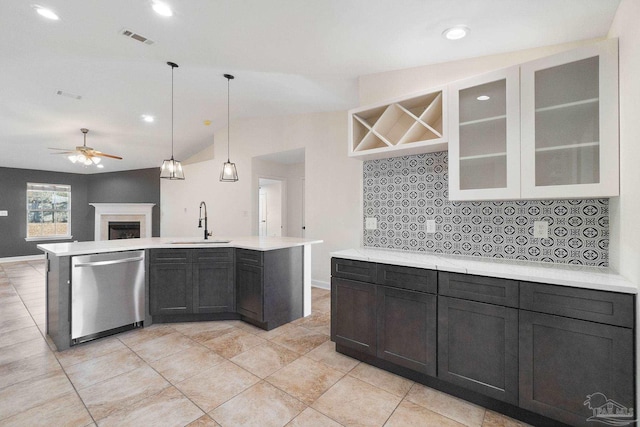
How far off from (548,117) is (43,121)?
6955 mm

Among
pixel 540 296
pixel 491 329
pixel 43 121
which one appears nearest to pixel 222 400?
pixel 491 329

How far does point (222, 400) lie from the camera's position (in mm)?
1909

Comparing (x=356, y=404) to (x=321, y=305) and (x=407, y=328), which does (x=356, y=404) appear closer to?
(x=407, y=328)

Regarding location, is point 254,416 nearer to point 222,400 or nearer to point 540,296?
point 222,400

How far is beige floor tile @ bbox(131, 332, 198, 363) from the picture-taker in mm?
2520

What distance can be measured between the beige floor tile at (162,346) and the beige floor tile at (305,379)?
1.04 meters

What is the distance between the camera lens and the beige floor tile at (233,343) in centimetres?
260

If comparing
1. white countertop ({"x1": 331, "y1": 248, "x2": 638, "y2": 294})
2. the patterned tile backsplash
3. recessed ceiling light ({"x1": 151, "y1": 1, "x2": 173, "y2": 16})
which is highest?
recessed ceiling light ({"x1": 151, "y1": 1, "x2": 173, "y2": 16})

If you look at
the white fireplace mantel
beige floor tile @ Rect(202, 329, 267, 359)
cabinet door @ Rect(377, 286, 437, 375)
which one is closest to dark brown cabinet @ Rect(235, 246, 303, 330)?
beige floor tile @ Rect(202, 329, 267, 359)

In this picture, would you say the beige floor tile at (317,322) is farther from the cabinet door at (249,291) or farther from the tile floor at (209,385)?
the cabinet door at (249,291)

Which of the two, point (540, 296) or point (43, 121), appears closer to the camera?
point (540, 296)

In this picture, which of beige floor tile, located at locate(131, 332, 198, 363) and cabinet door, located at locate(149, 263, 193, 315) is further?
cabinet door, located at locate(149, 263, 193, 315)

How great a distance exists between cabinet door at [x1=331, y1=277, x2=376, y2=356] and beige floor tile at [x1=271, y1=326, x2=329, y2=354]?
0.33m

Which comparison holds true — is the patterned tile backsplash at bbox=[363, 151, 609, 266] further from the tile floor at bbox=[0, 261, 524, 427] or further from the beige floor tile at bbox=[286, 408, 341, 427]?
the beige floor tile at bbox=[286, 408, 341, 427]
